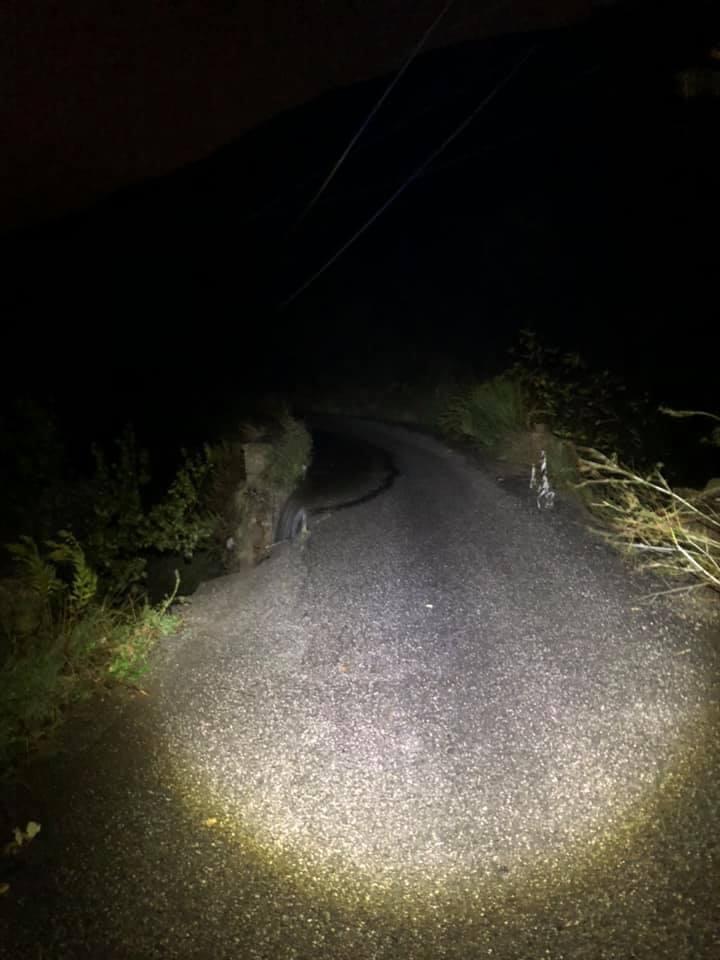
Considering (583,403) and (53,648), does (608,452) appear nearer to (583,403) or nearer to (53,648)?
(583,403)

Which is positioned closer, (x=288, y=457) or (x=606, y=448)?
(x=606, y=448)

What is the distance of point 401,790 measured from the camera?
3.26 meters

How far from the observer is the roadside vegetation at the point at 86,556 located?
13.2ft

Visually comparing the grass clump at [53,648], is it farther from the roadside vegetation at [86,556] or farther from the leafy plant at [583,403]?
the leafy plant at [583,403]

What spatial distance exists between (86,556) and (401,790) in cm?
368

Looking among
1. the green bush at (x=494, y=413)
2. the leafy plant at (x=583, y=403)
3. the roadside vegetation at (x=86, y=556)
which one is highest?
the roadside vegetation at (x=86, y=556)

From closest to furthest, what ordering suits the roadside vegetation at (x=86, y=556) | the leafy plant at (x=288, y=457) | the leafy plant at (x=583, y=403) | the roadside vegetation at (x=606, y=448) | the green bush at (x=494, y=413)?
1. the roadside vegetation at (x=86, y=556)
2. the roadside vegetation at (x=606, y=448)
3. the leafy plant at (x=583, y=403)
4. the leafy plant at (x=288, y=457)
5. the green bush at (x=494, y=413)

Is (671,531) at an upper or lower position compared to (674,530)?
upper

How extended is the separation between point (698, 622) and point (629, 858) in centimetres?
209

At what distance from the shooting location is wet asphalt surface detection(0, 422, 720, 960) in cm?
254

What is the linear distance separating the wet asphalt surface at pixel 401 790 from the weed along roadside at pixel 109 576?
0.27 m

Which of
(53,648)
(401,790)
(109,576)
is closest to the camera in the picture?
(401,790)

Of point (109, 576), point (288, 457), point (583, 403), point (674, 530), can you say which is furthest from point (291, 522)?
point (674, 530)

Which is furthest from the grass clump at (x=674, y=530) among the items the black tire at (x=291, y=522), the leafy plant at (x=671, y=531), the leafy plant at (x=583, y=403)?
the black tire at (x=291, y=522)
